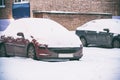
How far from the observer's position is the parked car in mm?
6442

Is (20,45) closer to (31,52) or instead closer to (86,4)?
(31,52)

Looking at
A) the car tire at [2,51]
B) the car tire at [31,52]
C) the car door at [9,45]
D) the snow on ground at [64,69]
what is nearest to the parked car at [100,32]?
the snow on ground at [64,69]

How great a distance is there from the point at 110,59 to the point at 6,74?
5.74 ft

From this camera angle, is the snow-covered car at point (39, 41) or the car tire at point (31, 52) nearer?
the snow-covered car at point (39, 41)

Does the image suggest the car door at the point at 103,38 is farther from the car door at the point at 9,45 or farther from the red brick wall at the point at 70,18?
the car door at the point at 9,45

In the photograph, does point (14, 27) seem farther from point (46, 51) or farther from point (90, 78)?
point (90, 78)

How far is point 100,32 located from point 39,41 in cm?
151

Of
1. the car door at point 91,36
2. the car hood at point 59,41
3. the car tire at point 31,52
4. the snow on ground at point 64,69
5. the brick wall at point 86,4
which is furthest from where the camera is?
the brick wall at point 86,4

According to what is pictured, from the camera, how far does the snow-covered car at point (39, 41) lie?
598 cm

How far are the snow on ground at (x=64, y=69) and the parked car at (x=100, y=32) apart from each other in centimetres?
40

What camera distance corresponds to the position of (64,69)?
5.17 metres

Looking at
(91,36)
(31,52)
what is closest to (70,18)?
(91,36)

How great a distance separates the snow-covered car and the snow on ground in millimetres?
179

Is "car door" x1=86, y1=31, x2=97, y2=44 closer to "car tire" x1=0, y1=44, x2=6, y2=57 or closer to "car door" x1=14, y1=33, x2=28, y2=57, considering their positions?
"car door" x1=14, y1=33, x2=28, y2=57
